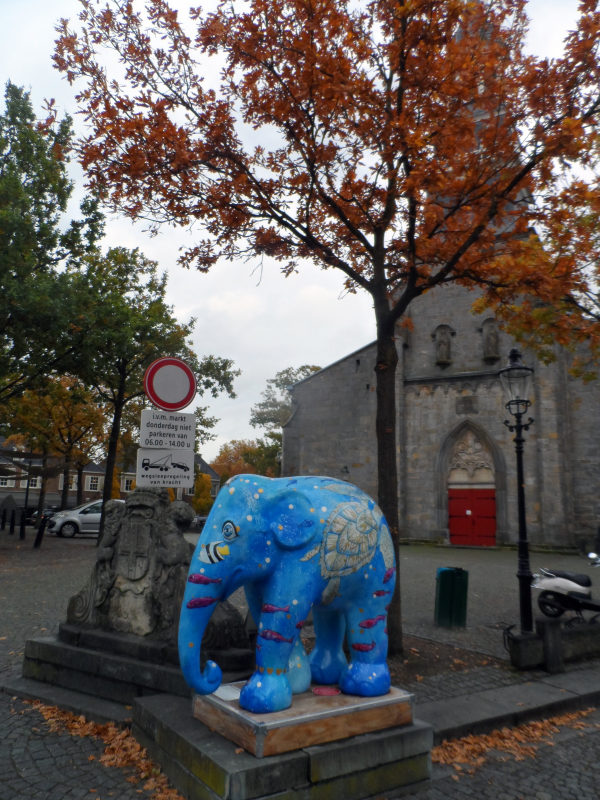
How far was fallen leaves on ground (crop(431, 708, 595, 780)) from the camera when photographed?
4.17 meters

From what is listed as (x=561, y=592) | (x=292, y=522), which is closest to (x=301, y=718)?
(x=292, y=522)

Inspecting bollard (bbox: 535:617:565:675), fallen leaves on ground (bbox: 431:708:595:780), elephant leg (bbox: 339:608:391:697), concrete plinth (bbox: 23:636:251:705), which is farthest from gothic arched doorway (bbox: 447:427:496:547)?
elephant leg (bbox: 339:608:391:697)

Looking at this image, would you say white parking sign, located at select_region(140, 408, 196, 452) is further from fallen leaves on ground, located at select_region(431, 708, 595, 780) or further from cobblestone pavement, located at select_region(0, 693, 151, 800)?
fallen leaves on ground, located at select_region(431, 708, 595, 780)

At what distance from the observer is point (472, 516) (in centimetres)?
2209

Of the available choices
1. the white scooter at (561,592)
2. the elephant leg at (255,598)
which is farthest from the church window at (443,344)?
the elephant leg at (255,598)

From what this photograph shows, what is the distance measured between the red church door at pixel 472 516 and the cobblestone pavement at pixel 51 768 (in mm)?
19455

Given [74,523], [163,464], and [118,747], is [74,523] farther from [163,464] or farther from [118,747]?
[118,747]

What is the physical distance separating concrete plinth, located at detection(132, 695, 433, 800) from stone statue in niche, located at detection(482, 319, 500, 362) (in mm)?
20346

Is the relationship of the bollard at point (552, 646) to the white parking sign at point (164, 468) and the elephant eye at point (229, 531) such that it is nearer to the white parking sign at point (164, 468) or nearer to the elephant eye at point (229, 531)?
the white parking sign at point (164, 468)

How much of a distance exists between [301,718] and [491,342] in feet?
69.6

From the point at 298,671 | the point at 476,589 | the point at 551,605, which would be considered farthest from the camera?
the point at 476,589

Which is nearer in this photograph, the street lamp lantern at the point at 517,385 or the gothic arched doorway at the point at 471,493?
the street lamp lantern at the point at 517,385

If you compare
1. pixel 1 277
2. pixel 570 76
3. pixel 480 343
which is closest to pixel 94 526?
pixel 1 277

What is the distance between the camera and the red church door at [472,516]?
2180 centimetres
